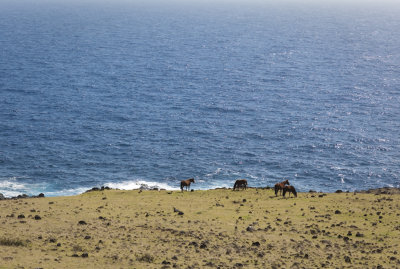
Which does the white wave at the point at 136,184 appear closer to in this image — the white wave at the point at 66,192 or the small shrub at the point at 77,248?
the white wave at the point at 66,192

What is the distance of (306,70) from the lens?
Answer: 158 meters

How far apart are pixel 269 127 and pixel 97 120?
37.5 metres

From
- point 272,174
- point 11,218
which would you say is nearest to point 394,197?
point 272,174

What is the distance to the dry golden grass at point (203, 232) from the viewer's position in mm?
38156

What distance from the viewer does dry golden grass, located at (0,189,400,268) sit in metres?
38.2

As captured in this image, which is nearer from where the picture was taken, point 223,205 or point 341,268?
point 341,268

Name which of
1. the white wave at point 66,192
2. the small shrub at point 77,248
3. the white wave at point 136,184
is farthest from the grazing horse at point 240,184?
the white wave at point 66,192

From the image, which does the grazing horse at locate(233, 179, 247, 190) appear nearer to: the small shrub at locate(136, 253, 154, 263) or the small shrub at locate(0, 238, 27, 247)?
the small shrub at locate(136, 253, 154, 263)

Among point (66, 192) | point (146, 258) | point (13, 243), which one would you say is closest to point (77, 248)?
point (13, 243)

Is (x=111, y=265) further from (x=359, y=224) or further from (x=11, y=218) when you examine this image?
(x=359, y=224)

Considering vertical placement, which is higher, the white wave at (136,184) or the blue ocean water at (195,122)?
the blue ocean water at (195,122)

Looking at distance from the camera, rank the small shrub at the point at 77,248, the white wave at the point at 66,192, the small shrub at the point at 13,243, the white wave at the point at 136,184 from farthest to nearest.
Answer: the white wave at the point at 136,184 < the white wave at the point at 66,192 < the small shrub at the point at 13,243 < the small shrub at the point at 77,248

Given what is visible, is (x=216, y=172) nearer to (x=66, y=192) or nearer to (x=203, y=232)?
(x=66, y=192)

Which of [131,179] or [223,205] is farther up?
[223,205]
